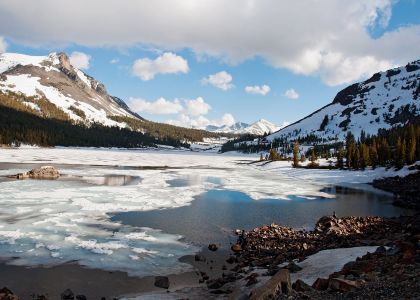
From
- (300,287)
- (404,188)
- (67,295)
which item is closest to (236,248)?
(300,287)

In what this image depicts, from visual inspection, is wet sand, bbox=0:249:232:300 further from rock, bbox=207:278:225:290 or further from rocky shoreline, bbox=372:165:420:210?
rocky shoreline, bbox=372:165:420:210

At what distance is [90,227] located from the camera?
32.4m

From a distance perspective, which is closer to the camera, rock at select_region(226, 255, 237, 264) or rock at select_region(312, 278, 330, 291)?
rock at select_region(312, 278, 330, 291)

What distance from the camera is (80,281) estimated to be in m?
20.8

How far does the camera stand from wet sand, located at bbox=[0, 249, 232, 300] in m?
19.4

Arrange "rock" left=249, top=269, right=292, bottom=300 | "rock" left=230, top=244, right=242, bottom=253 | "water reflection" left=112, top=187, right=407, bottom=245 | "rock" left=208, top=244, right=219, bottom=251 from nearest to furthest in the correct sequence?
"rock" left=249, top=269, right=292, bottom=300 → "rock" left=230, top=244, right=242, bottom=253 → "rock" left=208, top=244, right=219, bottom=251 → "water reflection" left=112, top=187, right=407, bottom=245

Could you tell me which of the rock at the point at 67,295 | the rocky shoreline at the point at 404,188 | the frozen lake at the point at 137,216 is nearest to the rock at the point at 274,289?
the rock at the point at 67,295

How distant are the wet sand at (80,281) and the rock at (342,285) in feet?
26.7

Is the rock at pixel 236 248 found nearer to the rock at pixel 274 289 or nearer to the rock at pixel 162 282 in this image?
the rock at pixel 162 282

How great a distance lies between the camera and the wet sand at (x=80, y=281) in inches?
765

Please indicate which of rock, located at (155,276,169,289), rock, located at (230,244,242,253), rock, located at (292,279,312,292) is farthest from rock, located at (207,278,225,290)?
rock, located at (230,244,242,253)

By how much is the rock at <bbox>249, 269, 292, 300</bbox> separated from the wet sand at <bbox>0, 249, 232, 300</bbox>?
654 centimetres

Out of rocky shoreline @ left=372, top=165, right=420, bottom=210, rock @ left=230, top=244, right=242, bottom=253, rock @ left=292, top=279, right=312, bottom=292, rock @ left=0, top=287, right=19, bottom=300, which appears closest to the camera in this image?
rock @ left=292, top=279, right=312, bottom=292

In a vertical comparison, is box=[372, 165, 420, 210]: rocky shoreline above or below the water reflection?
above
